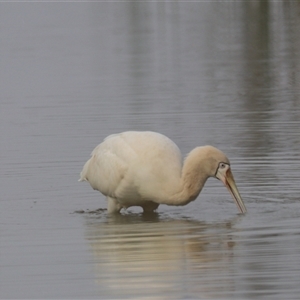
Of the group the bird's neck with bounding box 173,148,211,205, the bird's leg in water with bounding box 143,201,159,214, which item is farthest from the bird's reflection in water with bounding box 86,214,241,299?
the bird's neck with bounding box 173,148,211,205

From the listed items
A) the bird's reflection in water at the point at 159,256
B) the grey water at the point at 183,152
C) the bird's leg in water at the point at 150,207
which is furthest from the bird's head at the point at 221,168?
the bird's leg in water at the point at 150,207

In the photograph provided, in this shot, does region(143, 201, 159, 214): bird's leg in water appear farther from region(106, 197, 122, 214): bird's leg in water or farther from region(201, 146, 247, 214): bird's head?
region(201, 146, 247, 214): bird's head

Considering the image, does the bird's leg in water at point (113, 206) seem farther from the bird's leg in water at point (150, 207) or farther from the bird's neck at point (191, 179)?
the bird's neck at point (191, 179)

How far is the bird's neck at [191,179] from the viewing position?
531 inches

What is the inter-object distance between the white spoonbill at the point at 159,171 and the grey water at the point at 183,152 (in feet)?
0.96

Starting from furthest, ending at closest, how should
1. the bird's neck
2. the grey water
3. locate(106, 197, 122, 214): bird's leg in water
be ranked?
1. locate(106, 197, 122, 214): bird's leg in water
2. the bird's neck
3. the grey water

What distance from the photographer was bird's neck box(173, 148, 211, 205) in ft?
44.2

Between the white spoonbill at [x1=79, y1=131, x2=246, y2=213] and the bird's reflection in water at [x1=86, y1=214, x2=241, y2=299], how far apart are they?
1.00 feet

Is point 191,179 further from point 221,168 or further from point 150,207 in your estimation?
point 150,207

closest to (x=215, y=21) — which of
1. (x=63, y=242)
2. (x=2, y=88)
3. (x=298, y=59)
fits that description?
(x=298, y=59)

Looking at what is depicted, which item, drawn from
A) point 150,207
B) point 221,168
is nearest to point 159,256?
point 221,168

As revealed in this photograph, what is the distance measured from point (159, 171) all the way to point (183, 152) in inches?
161

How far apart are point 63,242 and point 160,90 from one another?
14.1 m

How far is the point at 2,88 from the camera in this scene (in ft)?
94.5
